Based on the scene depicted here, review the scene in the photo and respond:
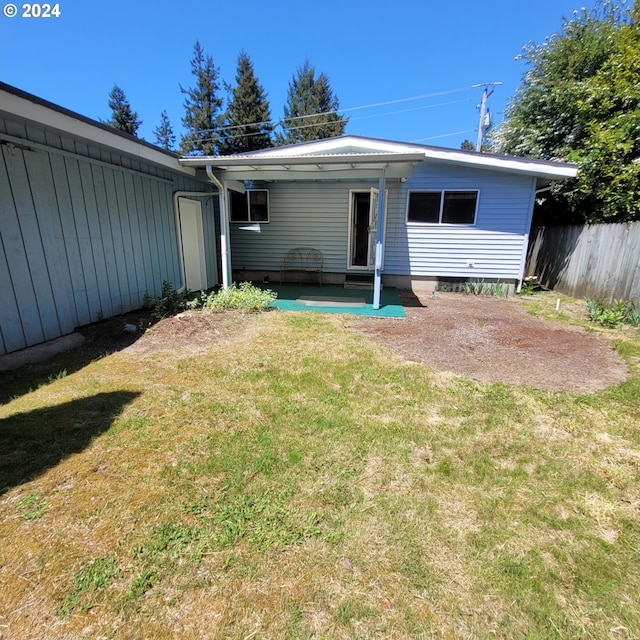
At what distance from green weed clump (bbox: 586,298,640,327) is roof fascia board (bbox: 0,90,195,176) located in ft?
26.0

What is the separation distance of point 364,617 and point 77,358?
412cm

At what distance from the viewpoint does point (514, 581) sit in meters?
1.50

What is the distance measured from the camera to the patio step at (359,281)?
8.81 meters

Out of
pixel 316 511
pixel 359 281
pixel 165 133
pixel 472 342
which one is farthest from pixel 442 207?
pixel 165 133

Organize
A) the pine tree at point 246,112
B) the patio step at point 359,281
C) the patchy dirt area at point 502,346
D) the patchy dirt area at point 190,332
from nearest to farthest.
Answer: the patchy dirt area at point 502,346 < the patchy dirt area at point 190,332 < the patio step at point 359,281 < the pine tree at point 246,112

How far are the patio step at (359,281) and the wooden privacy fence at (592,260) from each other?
4862 mm

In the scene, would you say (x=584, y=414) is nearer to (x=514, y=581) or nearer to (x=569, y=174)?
(x=514, y=581)

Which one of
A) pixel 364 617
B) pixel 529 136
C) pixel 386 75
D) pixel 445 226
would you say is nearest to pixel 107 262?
pixel 364 617

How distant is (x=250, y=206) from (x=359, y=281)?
3719 mm

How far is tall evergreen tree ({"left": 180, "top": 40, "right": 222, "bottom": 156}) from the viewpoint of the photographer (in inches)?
1011

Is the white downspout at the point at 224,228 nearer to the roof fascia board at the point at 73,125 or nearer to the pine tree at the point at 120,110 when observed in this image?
the roof fascia board at the point at 73,125

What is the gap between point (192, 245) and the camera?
7.76 meters

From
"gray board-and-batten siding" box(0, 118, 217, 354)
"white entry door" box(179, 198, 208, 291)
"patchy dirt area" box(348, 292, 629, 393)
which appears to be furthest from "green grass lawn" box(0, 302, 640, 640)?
"white entry door" box(179, 198, 208, 291)

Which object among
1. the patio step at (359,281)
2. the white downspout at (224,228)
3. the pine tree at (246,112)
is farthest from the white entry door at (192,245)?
the pine tree at (246,112)
